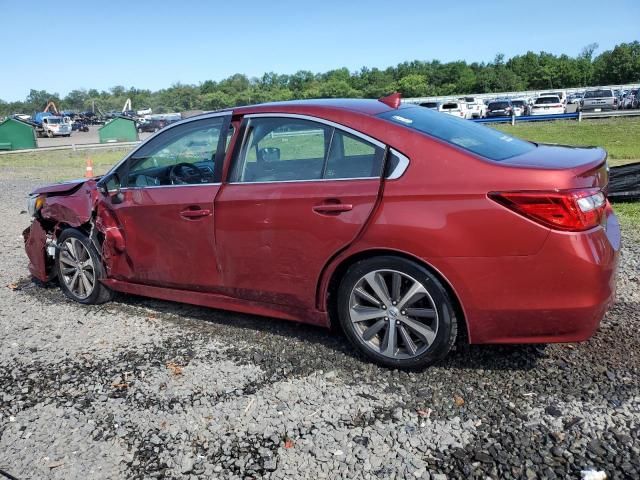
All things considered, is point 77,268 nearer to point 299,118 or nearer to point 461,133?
point 299,118

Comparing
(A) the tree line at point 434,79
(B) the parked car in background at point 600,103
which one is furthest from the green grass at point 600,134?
(A) the tree line at point 434,79

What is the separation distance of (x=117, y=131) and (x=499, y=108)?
25106mm

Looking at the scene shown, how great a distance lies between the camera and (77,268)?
5.06 metres

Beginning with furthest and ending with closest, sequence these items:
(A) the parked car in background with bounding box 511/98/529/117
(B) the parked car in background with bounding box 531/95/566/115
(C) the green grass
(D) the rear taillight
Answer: (A) the parked car in background with bounding box 511/98/529/117, (B) the parked car in background with bounding box 531/95/566/115, (C) the green grass, (D) the rear taillight

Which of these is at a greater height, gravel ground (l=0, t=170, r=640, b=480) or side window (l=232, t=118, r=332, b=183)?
side window (l=232, t=118, r=332, b=183)

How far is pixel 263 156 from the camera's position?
401 centimetres

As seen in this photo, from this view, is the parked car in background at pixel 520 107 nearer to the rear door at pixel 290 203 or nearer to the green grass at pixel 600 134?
the green grass at pixel 600 134

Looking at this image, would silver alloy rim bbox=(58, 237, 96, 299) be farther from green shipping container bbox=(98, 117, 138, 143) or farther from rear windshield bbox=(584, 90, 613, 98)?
rear windshield bbox=(584, 90, 613, 98)

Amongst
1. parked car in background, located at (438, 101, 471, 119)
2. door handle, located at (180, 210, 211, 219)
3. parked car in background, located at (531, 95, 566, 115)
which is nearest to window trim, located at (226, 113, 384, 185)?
door handle, located at (180, 210, 211, 219)

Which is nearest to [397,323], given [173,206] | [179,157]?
[173,206]

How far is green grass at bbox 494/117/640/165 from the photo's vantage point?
15843 mm

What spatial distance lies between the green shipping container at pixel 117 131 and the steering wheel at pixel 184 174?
31493 mm

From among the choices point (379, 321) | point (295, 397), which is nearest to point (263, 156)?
point (379, 321)

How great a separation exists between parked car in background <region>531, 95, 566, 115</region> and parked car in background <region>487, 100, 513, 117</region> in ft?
7.82
